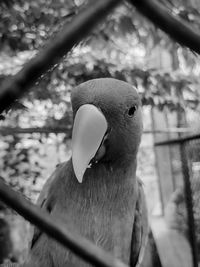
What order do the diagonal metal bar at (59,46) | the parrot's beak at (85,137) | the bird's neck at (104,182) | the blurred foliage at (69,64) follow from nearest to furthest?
1. the diagonal metal bar at (59,46)
2. the parrot's beak at (85,137)
3. the bird's neck at (104,182)
4. the blurred foliage at (69,64)

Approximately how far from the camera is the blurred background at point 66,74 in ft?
3.54

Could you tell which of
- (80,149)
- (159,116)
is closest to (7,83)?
(80,149)

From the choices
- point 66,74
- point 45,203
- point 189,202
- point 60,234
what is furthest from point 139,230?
point 60,234

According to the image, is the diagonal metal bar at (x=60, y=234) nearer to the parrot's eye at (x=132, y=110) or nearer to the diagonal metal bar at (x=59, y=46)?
the diagonal metal bar at (x=59, y=46)

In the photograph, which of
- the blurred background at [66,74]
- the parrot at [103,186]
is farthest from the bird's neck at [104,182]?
the blurred background at [66,74]

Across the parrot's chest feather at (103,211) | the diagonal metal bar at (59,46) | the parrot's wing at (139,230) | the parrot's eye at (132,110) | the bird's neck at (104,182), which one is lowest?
the parrot's wing at (139,230)

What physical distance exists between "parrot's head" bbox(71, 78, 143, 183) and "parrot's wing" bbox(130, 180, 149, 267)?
6.5 inches

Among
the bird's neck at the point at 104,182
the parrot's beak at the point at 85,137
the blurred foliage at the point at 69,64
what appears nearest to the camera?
the parrot's beak at the point at 85,137

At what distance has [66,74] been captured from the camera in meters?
1.24

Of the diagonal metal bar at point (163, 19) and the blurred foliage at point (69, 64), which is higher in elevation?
the diagonal metal bar at point (163, 19)

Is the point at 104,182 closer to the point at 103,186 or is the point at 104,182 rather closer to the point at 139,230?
the point at 103,186

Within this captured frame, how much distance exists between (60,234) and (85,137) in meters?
0.52

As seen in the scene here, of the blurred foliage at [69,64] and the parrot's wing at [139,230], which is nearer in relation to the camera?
the parrot's wing at [139,230]

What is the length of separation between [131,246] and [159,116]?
2.17 meters
